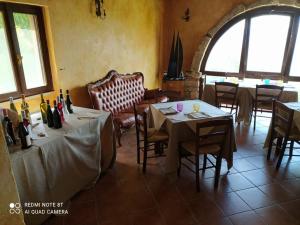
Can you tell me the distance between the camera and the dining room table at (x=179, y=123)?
2.59 meters

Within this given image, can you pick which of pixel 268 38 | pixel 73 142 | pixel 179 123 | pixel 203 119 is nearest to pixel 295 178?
pixel 203 119

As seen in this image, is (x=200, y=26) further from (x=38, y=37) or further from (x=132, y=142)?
(x=38, y=37)

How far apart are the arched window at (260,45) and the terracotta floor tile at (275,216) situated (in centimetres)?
388

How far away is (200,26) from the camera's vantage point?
559 cm

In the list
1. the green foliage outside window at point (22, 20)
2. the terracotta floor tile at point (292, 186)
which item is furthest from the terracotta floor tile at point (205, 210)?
the green foliage outside window at point (22, 20)

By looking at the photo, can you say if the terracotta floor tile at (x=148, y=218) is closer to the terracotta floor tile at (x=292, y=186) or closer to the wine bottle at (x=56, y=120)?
the wine bottle at (x=56, y=120)

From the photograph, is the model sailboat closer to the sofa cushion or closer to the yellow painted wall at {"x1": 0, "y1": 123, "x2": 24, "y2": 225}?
the sofa cushion

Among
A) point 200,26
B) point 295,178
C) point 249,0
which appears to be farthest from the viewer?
point 200,26

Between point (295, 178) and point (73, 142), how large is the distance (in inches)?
104

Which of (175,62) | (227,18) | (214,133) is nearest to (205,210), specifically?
(214,133)

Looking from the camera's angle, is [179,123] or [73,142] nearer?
[73,142]

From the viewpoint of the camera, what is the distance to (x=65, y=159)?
2.20 meters

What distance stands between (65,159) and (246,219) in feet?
5.99

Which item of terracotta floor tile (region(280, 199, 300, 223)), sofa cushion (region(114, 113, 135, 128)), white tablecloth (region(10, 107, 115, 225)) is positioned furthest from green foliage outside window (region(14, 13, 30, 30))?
terracotta floor tile (region(280, 199, 300, 223))
